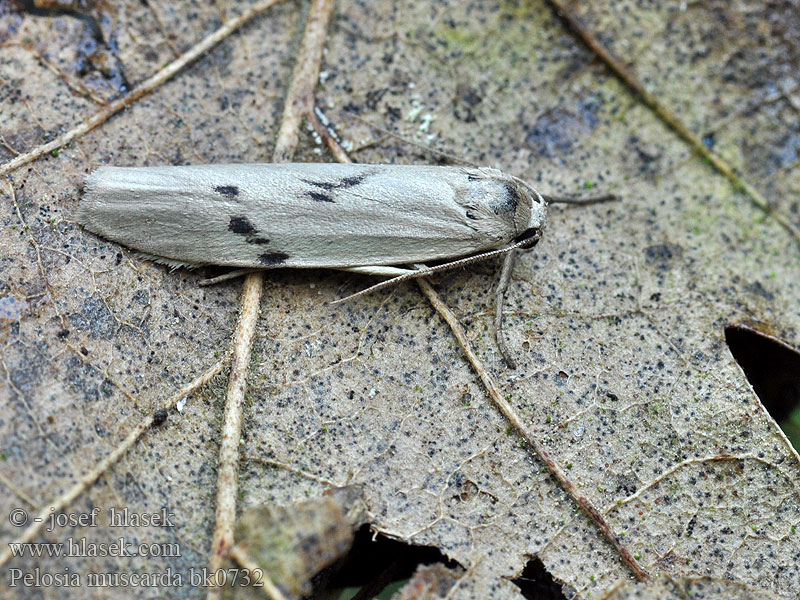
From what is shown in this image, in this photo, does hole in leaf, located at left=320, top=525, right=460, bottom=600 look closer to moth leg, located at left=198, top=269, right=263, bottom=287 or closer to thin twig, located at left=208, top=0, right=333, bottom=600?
thin twig, located at left=208, top=0, right=333, bottom=600

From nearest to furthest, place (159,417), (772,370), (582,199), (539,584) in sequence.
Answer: (159,417)
(539,584)
(772,370)
(582,199)

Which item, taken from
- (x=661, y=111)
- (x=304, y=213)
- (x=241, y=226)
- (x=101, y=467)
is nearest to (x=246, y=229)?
(x=241, y=226)

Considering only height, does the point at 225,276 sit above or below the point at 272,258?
below

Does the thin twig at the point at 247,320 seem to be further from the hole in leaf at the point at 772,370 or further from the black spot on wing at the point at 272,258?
the hole in leaf at the point at 772,370

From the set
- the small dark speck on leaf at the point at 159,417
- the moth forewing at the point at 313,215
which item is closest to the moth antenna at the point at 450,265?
the moth forewing at the point at 313,215

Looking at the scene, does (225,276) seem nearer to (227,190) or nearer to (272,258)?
(272,258)
